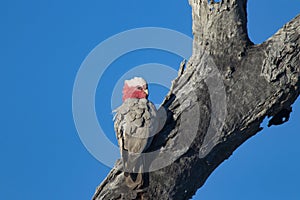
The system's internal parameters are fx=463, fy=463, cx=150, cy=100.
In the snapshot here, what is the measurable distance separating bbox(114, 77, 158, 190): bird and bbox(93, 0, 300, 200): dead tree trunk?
9 centimetres

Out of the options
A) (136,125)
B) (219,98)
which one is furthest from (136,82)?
(219,98)

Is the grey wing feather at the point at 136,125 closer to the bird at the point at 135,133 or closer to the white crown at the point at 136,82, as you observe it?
the bird at the point at 135,133

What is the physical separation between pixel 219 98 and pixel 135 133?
77cm

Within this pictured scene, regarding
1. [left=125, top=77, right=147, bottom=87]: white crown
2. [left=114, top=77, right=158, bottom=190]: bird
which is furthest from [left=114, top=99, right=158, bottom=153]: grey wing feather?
[left=125, top=77, right=147, bottom=87]: white crown

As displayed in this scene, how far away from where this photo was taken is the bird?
3809 millimetres

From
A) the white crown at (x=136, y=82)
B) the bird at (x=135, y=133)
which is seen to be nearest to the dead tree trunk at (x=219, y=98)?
the bird at (x=135, y=133)

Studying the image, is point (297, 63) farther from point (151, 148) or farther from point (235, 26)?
point (151, 148)

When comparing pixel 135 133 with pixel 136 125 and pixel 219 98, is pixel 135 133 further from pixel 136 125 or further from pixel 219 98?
pixel 219 98

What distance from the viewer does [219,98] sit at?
12.8 ft

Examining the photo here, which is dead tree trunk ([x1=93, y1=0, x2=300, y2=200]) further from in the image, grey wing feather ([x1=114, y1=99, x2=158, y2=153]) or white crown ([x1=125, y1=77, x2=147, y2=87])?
white crown ([x1=125, y1=77, x2=147, y2=87])

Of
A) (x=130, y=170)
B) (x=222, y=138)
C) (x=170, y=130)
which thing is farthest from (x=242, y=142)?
(x=130, y=170)

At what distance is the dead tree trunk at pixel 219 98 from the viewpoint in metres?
3.80

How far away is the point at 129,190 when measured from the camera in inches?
150

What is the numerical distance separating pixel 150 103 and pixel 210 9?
3.27ft
